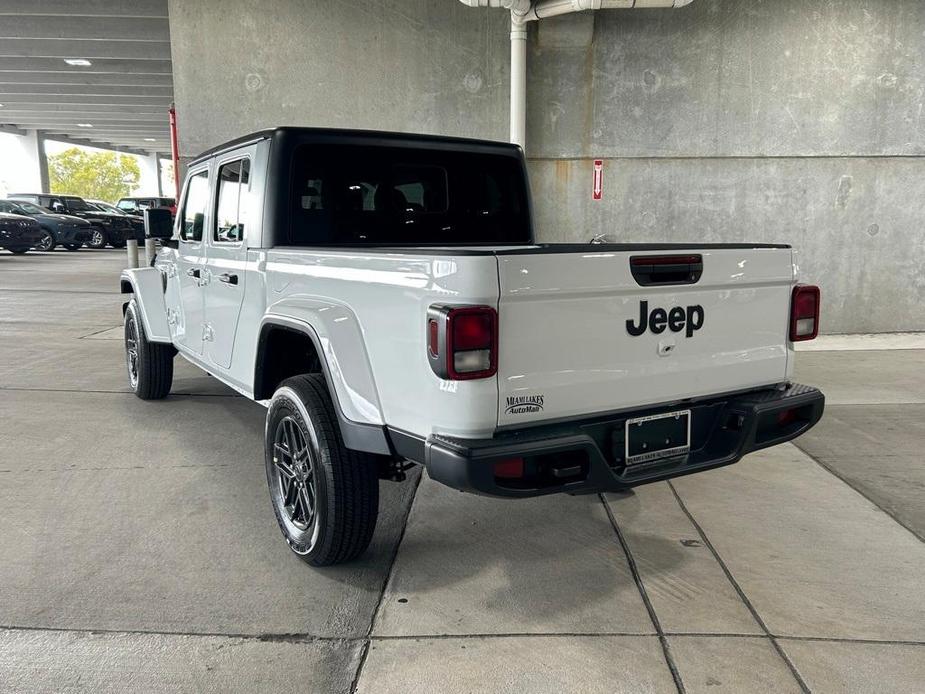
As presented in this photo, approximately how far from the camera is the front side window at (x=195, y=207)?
4.55 meters

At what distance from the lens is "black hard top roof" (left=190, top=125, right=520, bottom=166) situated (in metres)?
3.62

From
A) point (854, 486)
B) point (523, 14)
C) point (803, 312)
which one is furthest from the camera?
point (523, 14)

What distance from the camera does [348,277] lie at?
289 cm

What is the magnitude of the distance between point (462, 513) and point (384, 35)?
6832 millimetres

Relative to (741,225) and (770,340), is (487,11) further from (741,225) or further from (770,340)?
(770,340)

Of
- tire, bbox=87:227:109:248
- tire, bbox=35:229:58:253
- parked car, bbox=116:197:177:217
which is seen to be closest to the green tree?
parked car, bbox=116:197:177:217

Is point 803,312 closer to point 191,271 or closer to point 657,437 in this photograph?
point 657,437

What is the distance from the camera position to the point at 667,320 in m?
2.82

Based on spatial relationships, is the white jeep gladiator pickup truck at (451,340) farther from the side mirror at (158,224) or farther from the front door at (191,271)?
the side mirror at (158,224)

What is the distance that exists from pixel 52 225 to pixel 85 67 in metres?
4.69

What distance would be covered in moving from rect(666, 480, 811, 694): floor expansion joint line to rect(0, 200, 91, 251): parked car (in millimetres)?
22394

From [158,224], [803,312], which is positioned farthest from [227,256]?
[803,312]

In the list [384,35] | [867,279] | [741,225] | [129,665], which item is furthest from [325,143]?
[867,279]

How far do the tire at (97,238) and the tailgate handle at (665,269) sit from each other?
24359 mm
